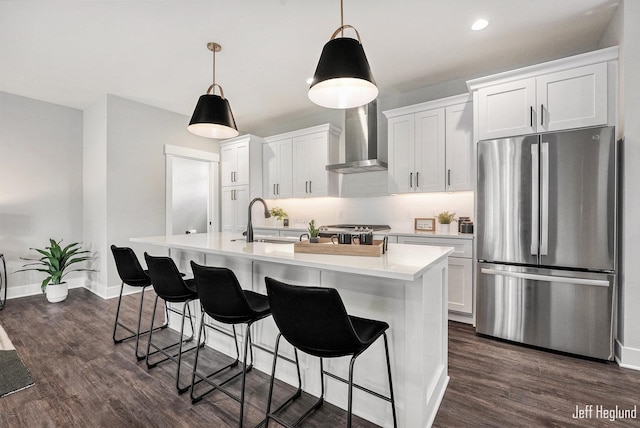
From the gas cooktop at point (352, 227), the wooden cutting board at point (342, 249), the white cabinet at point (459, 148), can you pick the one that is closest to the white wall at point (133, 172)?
the gas cooktop at point (352, 227)

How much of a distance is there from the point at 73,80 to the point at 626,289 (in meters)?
6.07

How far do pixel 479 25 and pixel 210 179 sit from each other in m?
A: 4.76

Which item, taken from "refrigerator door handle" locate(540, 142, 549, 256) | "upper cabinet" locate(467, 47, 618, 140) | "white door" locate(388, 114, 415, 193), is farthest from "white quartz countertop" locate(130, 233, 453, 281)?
"white door" locate(388, 114, 415, 193)

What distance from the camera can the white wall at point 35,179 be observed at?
419 centimetres

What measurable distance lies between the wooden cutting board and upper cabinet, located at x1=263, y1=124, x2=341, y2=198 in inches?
110

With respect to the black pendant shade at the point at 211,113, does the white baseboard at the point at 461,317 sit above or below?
below

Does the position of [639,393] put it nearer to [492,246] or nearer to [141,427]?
[492,246]

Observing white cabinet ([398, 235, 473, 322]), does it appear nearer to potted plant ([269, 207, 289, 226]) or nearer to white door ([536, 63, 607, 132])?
white door ([536, 63, 607, 132])

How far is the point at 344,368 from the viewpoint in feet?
6.17

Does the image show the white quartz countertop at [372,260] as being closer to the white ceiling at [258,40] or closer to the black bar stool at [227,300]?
the black bar stool at [227,300]

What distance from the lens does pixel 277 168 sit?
530 centimetres

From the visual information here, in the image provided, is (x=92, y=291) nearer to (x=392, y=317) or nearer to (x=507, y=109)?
(x=392, y=317)

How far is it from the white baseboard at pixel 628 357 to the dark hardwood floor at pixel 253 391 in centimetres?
9

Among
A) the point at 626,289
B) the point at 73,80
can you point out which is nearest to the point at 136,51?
the point at 73,80
